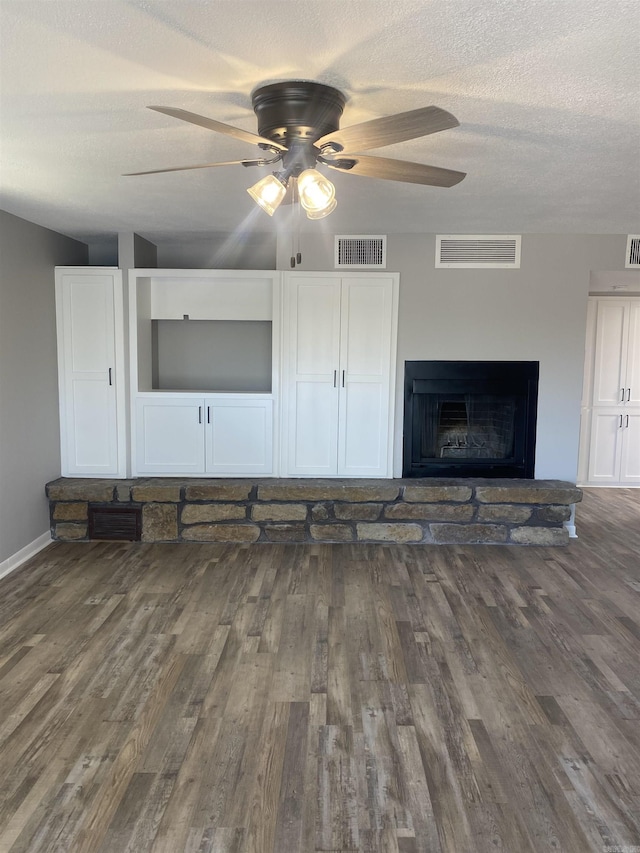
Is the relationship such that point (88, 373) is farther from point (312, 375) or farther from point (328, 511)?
point (328, 511)

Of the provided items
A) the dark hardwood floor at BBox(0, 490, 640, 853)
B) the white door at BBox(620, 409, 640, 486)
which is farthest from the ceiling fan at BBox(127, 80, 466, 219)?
the white door at BBox(620, 409, 640, 486)

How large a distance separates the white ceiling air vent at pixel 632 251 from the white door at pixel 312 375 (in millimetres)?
2301

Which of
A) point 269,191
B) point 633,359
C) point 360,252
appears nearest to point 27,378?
point 360,252

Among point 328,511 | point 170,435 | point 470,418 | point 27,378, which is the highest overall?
point 27,378

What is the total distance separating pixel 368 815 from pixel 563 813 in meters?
0.63

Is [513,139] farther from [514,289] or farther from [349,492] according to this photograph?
[349,492]

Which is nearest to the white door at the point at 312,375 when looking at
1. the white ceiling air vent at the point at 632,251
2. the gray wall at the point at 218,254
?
the gray wall at the point at 218,254

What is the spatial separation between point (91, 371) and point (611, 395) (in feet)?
17.4

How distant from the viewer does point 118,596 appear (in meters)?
3.59

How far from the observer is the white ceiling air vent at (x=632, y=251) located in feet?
15.1

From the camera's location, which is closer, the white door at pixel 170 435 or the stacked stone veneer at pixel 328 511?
the stacked stone veneer at pixel 328 511

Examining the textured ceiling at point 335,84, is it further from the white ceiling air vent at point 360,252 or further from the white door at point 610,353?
the white door at point 610,353

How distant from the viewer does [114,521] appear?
15.1 ft

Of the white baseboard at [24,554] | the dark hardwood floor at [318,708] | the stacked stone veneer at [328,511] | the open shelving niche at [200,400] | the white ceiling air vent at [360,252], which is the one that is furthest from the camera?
the open shelving niche at [200,400]
